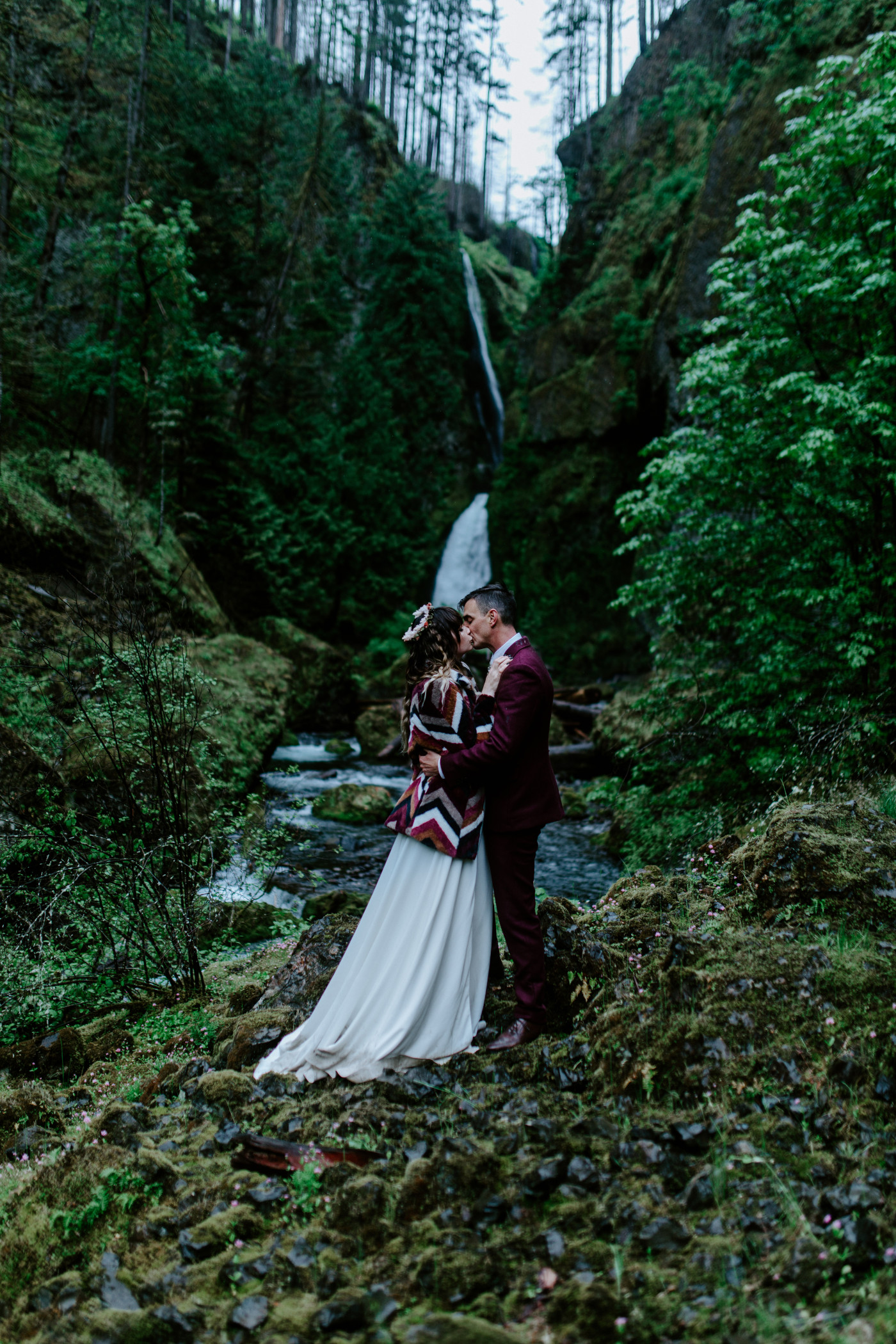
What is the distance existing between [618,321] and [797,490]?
1785 cm

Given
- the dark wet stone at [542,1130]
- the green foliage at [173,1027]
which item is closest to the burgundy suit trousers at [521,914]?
the dark wet stone at [542,1130]

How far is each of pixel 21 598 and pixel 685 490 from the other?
8116mm

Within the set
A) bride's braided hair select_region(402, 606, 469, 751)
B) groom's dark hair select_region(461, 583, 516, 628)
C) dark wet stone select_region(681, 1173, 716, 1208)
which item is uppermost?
groom's dark hair select_region(461, 583, 516, 628)

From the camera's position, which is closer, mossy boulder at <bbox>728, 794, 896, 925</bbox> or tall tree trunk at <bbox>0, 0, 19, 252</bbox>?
mossy boulder at <bbox>728, 794, 896, 925</bbox>

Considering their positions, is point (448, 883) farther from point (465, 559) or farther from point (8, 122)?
point (465, 559)

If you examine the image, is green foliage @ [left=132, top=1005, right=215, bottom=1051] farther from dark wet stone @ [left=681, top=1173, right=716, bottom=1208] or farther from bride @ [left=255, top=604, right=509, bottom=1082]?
dark wet stone @ [left=681, top=1173, right=716, bottom=1208]

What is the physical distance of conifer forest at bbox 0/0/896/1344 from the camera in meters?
2.40

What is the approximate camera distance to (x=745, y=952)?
141 inches

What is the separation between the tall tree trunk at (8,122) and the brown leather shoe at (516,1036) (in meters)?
12.9

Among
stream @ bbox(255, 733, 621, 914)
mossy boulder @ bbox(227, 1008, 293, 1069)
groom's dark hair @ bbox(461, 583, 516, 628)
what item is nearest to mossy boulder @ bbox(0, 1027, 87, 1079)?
mossy boulder @ bbox(227, 1008, 293, 1069)

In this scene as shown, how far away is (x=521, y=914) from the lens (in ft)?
12.1

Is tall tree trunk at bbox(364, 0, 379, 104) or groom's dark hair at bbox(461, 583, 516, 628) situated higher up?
tall tree trunk at bbox(364, 0, 379, 104)

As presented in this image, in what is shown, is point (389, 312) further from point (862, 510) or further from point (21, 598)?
point (862, 510)

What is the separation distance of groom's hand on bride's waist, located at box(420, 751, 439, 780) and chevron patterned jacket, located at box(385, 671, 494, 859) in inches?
1.2
